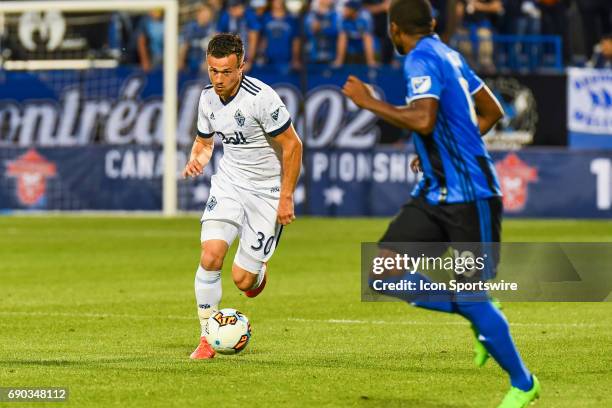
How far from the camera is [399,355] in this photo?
32.7 feet

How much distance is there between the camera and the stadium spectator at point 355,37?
1058 inches

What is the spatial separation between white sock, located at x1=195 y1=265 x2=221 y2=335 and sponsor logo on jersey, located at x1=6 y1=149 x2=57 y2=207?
1835 cm

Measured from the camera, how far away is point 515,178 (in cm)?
2664

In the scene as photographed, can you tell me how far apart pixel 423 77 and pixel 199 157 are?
3.03 metres

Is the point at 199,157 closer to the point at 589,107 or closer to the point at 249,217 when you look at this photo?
the point at 249,217

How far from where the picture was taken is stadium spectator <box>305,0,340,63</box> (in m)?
27.2

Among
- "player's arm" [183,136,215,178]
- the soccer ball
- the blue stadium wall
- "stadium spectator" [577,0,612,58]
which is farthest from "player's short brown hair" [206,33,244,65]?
"stadium spectator" [577,0,612,58]

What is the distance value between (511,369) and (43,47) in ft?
70.3

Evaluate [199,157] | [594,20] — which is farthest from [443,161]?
[594,20]

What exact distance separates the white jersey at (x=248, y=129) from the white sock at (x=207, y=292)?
722 millimetres

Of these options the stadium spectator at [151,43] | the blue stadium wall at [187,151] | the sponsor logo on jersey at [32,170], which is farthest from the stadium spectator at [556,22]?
the sponsor logo on jersey at [32,170]

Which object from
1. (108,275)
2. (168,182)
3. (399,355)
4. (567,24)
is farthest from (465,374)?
(567,24)

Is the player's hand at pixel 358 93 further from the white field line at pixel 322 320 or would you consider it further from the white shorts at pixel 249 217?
the white field line at pixel 322 320

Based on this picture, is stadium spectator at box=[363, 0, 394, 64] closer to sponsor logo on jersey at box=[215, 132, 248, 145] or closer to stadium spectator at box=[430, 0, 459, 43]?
stadium spectator at box=[430, 0, 459, 43]
